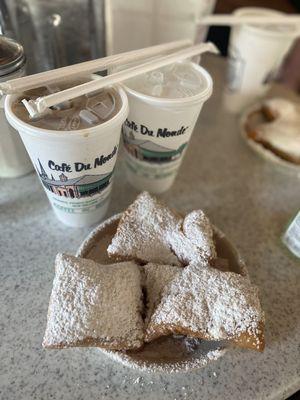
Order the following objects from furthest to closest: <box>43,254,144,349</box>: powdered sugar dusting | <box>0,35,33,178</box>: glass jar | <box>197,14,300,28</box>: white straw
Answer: <box>197,14,300,28</box>: white straw, <box>0,35,33,178</box>: glass jar, <box>43,254,144,349</box>: powdered sugar dusting

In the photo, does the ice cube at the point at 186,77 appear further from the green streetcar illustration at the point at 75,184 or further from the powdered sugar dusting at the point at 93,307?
the powdered sugar dusting at the point at 93,307

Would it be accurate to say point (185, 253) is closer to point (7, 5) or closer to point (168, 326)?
point (168, 326)

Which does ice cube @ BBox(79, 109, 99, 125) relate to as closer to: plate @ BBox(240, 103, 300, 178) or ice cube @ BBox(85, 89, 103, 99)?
ice cube @ BBox(85, 89, 103, 99)

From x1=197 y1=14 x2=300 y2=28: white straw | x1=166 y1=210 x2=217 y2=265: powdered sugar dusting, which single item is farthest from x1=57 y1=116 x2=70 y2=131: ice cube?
x1=197 y1=14 x2=300 y2=28: white straw

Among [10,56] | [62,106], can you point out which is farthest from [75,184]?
[10,56]

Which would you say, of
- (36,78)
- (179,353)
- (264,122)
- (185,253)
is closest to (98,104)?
(36,78)

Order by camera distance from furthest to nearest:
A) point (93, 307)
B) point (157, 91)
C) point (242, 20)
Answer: point (242, 20), point (157, 91), point (93, 307)

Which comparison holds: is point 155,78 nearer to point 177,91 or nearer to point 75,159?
point 177,91

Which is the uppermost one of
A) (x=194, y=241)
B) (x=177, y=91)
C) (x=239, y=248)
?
(x=177, y=91)
